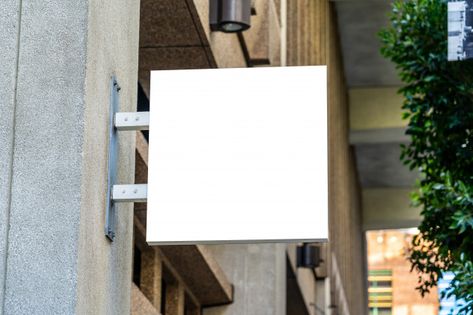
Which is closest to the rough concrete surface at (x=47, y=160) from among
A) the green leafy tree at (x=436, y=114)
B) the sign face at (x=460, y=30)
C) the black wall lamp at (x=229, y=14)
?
the black wall lamp at (x=229, y=14)

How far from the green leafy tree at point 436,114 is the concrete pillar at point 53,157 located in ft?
28.7

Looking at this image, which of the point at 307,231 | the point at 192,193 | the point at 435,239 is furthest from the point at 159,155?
the point at 435,239

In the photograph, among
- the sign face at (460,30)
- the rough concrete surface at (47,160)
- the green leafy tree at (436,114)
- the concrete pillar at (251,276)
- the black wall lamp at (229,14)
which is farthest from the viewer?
the concrete pillar at (251,276)

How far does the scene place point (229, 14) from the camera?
13508 mm

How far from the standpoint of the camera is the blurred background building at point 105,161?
6.66 meters

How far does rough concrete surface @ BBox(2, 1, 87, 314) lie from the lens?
21.5 feet

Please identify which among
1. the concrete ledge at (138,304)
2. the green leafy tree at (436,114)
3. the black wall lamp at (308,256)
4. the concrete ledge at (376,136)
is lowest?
the concrete ledge at (138,304)

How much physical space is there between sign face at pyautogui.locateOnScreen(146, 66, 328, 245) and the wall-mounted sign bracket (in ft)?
0.65

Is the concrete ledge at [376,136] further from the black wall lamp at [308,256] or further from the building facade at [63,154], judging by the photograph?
the building facade at [63,154]

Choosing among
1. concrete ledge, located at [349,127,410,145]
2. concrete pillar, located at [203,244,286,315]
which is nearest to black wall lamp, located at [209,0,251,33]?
concrete pillar, located at [203,244,286,315]

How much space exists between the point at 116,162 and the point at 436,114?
9.61 meters

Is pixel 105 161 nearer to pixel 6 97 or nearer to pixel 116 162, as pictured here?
pixel 116 162

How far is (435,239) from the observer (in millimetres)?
16094

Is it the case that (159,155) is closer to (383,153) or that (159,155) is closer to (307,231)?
(307,231)
